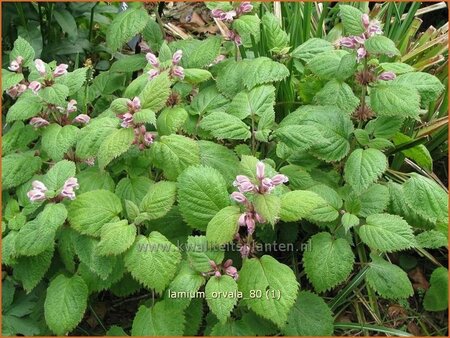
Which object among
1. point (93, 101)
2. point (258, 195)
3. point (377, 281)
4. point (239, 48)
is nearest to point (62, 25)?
point (93, 101)

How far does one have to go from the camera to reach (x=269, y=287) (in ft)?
5.22

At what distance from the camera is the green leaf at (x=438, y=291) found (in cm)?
192

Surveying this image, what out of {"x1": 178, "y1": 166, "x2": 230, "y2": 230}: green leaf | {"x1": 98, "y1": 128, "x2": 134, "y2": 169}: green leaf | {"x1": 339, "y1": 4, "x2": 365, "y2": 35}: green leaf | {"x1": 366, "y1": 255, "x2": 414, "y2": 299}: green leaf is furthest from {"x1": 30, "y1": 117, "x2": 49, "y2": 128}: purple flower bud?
{"x1": 366, "y1": 255, "x2": 414, "y2": 299}: green leaf

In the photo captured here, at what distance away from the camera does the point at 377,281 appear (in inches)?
71.9

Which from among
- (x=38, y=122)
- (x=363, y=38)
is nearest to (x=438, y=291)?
(x=363, y=38)

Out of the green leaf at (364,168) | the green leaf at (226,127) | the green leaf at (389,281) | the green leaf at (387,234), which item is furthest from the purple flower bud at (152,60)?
the green leaf at (389,281)

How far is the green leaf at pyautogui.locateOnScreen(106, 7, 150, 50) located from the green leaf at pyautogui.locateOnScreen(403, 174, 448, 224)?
1.15 metres

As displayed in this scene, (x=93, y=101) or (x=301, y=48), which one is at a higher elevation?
(x=301, y=48)

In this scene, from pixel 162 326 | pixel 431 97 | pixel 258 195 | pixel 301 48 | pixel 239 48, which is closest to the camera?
pixel 258 195

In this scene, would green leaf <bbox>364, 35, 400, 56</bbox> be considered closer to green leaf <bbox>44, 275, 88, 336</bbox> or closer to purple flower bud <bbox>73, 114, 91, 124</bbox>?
purple flower bud <bbox>73, 114, 91, 124</bbox>

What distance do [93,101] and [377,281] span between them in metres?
1.34

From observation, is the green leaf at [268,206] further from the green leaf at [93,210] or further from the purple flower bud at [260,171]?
the green leaf at [93,210]

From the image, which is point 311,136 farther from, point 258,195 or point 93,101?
point 93,101

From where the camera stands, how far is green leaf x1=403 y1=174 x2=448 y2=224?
1827 mm
